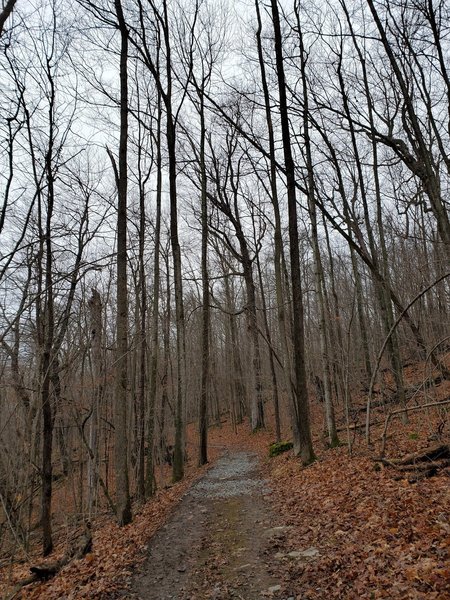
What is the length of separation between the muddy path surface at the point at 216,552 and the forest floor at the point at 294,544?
1cm

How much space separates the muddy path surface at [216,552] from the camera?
14.2 feet

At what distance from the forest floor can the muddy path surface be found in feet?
0.05

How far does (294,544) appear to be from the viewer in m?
5.16

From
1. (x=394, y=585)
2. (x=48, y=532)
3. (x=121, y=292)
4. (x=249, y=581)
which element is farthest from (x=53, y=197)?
(x=394, y=585)

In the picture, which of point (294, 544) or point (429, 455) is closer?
point (294, 544)

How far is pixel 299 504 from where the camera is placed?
6.83m

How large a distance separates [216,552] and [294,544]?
3.56 feet

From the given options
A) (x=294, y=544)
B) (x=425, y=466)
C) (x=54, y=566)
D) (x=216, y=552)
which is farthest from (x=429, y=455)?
(x=54, y=566)

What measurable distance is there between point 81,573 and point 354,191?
17682 millimetres

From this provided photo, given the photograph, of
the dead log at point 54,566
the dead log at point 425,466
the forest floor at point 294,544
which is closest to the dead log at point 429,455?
the dead log at point 425,466

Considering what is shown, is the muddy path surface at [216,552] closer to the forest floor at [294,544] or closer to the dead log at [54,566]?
the forest floor at [294,544]

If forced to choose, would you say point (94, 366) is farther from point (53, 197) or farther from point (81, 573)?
point (81, 573)

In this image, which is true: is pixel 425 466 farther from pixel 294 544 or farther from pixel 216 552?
pixel 216 552

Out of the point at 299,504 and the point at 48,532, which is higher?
the point at 299,504
